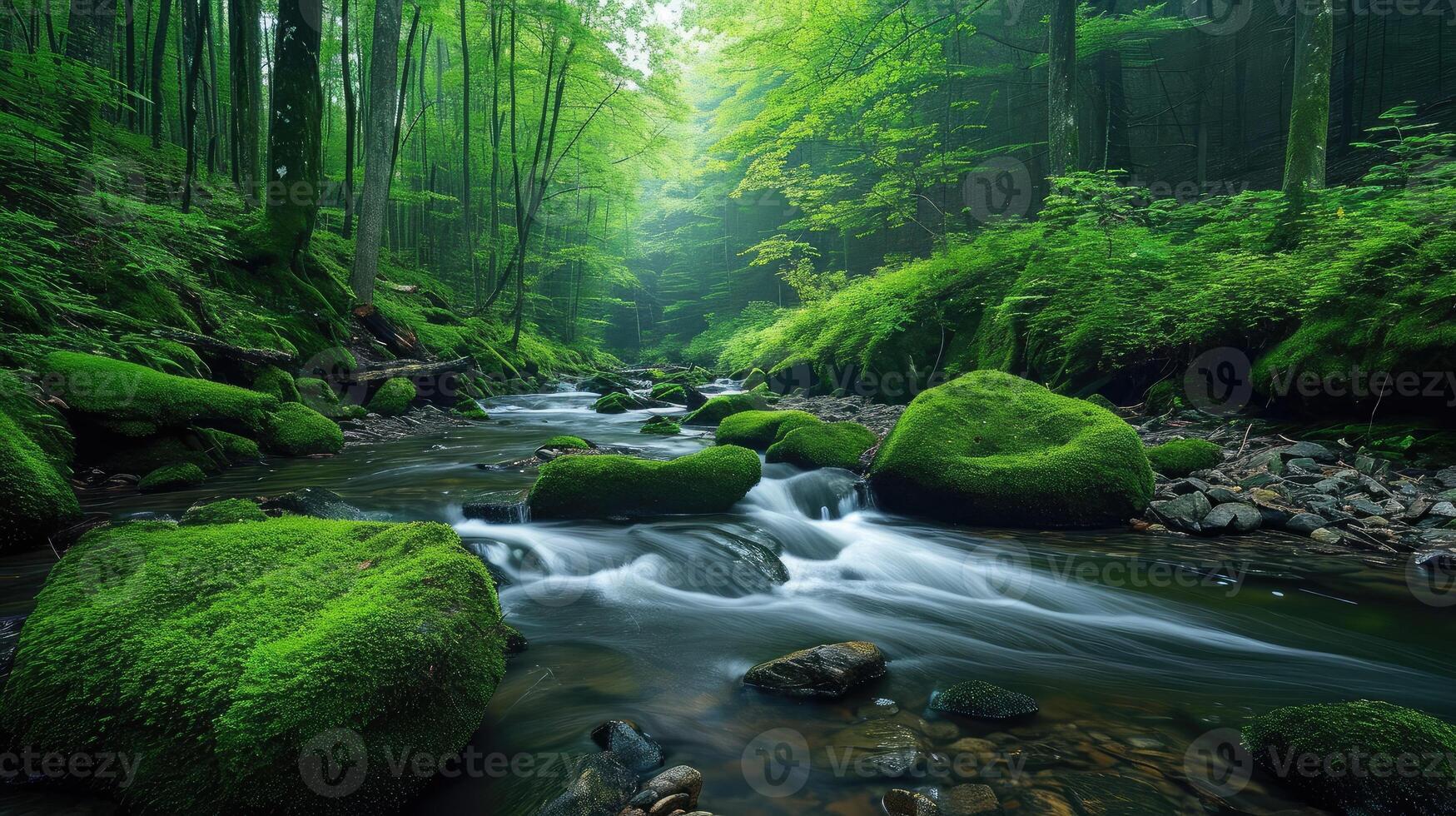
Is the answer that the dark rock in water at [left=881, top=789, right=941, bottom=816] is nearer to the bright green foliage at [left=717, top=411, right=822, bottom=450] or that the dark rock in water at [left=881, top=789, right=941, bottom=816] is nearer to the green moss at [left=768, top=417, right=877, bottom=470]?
the green moss at [left=768, top=417, right=877, bottom=470]

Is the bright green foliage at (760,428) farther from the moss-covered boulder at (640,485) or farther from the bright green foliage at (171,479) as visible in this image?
the bright green foliage at (171,479)

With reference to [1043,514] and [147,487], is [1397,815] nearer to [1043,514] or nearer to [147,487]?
[1043,514]

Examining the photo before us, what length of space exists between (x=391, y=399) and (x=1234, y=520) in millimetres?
10750

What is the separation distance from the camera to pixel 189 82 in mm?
9320

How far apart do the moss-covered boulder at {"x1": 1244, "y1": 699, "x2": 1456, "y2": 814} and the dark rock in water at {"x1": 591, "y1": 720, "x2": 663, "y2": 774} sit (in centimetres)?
212

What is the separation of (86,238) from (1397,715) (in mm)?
10588

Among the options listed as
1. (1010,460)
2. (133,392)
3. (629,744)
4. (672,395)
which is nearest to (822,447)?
(1010,460)

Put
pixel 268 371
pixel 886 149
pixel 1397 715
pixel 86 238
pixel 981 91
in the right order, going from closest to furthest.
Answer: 1. pixel 1397 715
2. pixel 86 238
3. pixel 268 371
4. pixel 886 149
5. pixel 981 91

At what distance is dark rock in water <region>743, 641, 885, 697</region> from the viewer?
8.38 ft

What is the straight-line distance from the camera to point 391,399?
957 centimetres

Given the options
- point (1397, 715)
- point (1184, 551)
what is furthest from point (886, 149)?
point (1397, 715)

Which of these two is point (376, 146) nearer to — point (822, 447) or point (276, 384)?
point (276, 384)

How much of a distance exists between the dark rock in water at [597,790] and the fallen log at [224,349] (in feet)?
23.3

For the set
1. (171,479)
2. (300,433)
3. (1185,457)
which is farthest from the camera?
(300,433)
